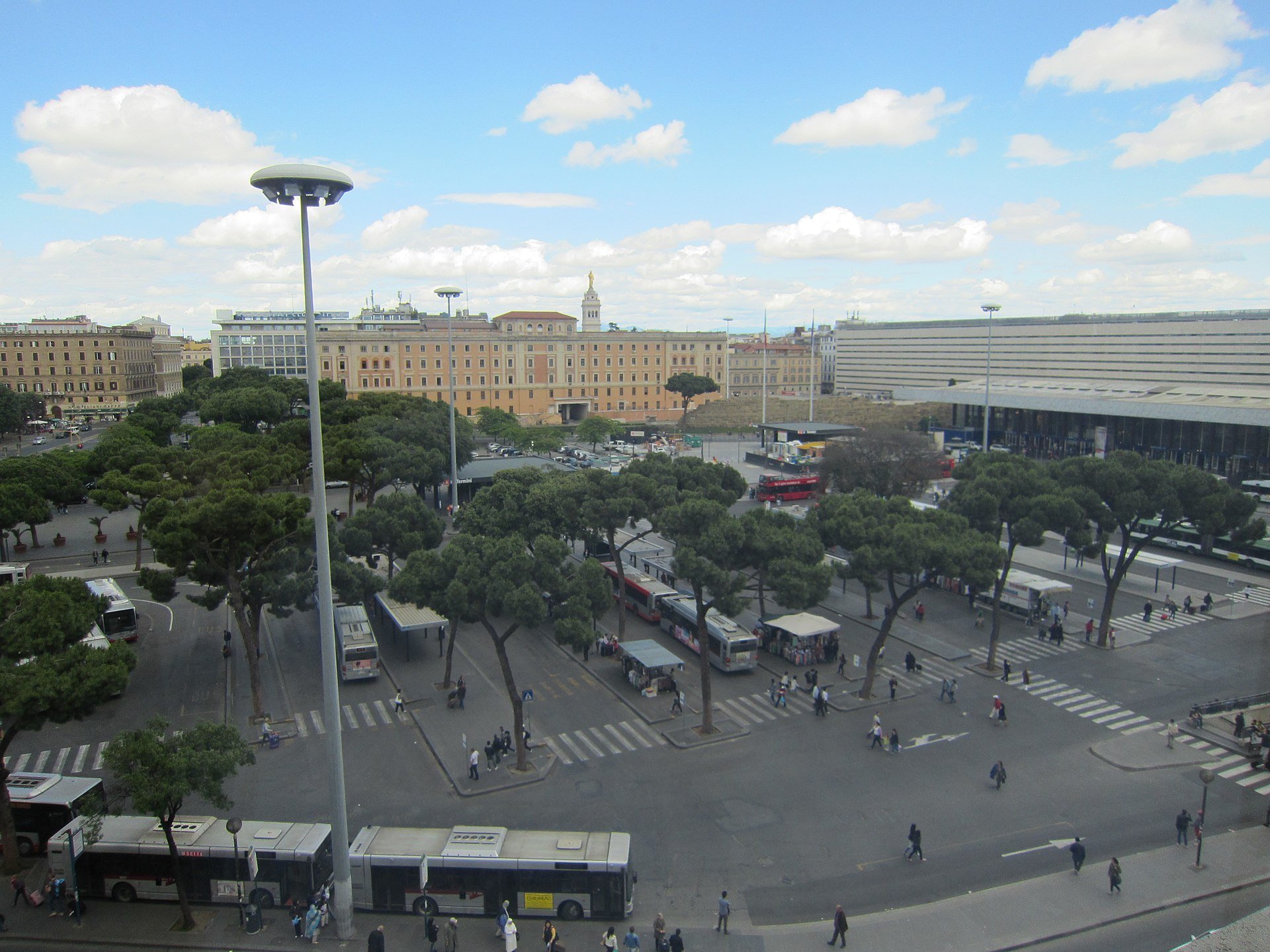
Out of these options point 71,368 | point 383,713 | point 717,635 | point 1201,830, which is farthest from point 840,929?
point 71,368

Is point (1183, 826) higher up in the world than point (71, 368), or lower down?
lower down

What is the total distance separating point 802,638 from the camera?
102 feet

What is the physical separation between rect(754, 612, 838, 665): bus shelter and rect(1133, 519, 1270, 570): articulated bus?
72.0 feet

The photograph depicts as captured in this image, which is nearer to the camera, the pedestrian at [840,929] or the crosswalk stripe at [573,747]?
the pedestrian at [840,929]

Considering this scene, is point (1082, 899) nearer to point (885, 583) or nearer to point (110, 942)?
point (110, 942)

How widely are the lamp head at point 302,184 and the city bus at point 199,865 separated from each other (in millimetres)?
12940

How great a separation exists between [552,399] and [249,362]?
47.7 m

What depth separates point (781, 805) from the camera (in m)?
20.7

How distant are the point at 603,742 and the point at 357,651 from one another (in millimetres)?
10086

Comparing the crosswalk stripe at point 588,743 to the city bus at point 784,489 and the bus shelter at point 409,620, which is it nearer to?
the bus shelter at point 409,620

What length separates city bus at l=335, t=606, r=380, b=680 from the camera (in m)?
28.8

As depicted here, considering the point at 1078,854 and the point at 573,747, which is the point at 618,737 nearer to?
the point at 573,747

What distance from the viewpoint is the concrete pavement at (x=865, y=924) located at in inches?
623

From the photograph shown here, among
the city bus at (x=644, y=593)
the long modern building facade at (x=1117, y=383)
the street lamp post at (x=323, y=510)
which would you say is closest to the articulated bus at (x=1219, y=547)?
the long modern building facade at (x=1117, y=383)
